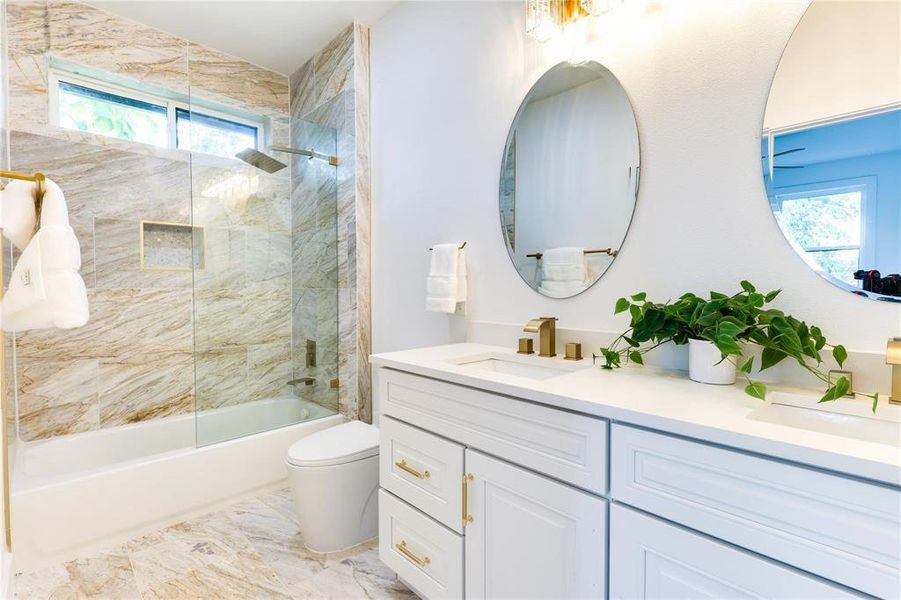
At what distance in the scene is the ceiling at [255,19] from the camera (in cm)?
238

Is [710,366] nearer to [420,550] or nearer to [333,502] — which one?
[420,550]

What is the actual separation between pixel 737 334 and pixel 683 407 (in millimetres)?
237

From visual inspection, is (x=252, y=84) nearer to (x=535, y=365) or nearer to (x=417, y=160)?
(x=417, y=160)

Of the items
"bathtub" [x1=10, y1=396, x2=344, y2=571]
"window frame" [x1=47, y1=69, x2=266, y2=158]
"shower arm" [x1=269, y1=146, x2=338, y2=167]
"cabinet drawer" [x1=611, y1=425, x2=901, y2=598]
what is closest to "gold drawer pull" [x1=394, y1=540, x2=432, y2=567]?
"cabinet drawer" [x1=611, y1=425, x2=901, y2=598]

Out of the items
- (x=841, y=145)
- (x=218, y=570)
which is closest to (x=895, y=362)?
(x=841, y=145)

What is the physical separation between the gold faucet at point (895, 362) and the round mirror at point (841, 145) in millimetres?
146

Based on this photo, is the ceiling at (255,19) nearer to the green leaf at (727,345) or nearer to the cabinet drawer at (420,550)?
the green leaf at (727,345)

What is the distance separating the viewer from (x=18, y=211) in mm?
1326

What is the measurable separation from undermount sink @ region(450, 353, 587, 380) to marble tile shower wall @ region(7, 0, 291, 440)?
164 centimetres

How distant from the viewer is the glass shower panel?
2484 mm

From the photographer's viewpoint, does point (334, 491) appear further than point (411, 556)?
Yes

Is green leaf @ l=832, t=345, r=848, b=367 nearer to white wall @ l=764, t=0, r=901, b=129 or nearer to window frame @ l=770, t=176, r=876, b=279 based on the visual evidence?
window frame @ l=770, t=176, r=876, b=279

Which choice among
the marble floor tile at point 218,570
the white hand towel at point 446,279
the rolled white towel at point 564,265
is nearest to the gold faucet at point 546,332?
the rolled white towel at point 564,265

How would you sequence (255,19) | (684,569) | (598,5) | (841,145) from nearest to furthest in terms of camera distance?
(684,569), (841,145), (598,5), (255,19)
